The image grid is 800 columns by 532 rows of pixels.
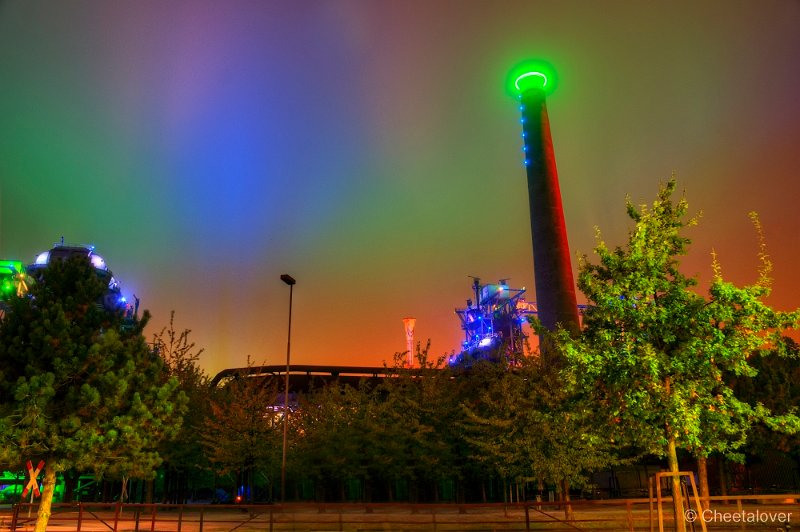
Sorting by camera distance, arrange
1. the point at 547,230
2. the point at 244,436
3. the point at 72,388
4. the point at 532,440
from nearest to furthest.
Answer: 1. the point at 72,388
2. the point at 532,440
3. the point at 244,436
4. the point at 547,230

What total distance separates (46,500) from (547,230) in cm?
4941

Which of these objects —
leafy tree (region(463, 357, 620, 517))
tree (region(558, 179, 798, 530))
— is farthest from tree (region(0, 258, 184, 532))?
leafy tree (region(463, 357, 620, 517))

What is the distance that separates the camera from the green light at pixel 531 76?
6969 centimetres

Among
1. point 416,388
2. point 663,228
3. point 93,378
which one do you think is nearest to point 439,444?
point 416,388

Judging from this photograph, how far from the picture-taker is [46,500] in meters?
18.9

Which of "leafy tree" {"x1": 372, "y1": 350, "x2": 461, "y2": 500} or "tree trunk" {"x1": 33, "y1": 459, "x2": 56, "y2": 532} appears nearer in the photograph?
"tree trunk" {"x1": 33, "y1": 459, "x2": 56, "y2": 532}

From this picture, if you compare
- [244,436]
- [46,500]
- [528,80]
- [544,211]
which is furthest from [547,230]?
[46,500]

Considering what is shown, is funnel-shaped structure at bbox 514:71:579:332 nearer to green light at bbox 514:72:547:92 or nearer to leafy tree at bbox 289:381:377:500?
green light at bbox 514:72:547:92

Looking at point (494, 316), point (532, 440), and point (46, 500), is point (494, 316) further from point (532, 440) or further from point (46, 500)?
point (46, 500)

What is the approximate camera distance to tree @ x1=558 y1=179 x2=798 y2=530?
1282 centimetres

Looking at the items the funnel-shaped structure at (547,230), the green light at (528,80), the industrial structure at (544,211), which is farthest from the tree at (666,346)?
the green light at (528,80)

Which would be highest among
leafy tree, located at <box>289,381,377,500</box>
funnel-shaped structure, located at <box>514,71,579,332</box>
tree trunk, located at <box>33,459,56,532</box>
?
funnel-shaped structure, located at <box>514,71,579,332</box>

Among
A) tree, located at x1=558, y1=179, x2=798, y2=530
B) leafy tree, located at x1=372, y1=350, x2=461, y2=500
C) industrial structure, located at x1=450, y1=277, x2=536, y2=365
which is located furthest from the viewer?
industrial structure, located at x1=450, y1=277, x2=536, y2=365

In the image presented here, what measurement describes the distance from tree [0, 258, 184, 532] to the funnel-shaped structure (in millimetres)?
39400
